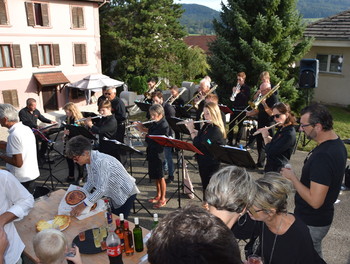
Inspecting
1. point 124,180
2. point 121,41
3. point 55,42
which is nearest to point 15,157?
point 124,180

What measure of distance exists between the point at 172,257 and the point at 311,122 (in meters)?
2.55

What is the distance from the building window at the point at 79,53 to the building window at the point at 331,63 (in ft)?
55.8

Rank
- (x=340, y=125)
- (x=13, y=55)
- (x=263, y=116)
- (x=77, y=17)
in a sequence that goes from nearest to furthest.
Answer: (x=263, y=116) → (x=340, y=125) → (x=13, y=55) → (x=77, y=17)

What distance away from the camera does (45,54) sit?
2206 cm

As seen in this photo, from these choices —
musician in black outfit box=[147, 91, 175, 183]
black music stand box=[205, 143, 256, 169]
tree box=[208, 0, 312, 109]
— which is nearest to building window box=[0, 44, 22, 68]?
tree box=[208, 0, 312, 109]

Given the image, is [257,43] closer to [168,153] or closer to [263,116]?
[263,116]

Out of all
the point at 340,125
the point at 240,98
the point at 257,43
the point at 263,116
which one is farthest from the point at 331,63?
the point at 263,116

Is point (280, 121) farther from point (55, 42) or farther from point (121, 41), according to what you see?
point (121, 41)

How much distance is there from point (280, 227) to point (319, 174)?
0.75 meters

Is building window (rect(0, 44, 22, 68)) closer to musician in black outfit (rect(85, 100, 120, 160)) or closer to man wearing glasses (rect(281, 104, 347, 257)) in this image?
musician in black outfit (rect(85, 100, 120, 160))

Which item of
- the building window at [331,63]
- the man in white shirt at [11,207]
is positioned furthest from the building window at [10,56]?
the man in white shirt at [11,207]

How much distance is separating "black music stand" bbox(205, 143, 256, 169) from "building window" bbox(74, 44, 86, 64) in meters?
21.4

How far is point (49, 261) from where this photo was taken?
2480 millimetres

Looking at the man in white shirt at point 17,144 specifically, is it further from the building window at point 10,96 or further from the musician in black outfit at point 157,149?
the building window at point 10,96
